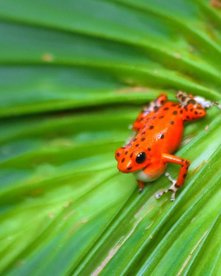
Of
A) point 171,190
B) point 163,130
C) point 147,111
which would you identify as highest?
point 147,111

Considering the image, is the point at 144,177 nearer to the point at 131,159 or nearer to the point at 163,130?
the point at 131,159

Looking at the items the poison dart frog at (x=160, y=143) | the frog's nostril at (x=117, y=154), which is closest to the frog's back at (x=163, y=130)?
the poison dart frog at (x=160, y=143)

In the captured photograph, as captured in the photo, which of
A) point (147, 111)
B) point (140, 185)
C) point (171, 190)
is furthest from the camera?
point (147, 111)

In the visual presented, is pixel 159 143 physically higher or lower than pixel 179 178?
higher

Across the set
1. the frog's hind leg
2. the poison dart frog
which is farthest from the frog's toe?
the frog's hind leg

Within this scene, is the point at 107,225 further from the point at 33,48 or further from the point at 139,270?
the point at 33,48

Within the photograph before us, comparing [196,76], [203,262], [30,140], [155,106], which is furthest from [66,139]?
[203,262]

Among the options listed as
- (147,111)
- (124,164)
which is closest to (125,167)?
(124,164)
